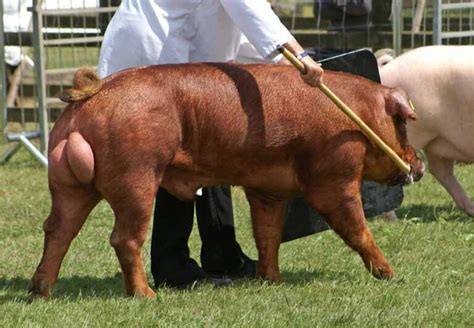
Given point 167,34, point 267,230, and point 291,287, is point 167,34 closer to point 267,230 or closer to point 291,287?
point 267,230

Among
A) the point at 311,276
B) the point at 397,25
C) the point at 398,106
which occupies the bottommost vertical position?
the point at 311,276

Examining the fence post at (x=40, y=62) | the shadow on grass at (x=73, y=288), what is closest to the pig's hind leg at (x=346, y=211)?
the shadow on grass at (x=73, y=288)

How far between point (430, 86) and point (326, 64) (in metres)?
1.99

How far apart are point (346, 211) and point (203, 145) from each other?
73cm

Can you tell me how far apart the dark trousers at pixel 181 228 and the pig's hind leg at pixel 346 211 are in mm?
656

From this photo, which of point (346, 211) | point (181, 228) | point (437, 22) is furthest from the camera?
point (437, 22)

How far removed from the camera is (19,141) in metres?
11.0

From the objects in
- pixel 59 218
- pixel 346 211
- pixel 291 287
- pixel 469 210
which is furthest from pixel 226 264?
pixel 469 210

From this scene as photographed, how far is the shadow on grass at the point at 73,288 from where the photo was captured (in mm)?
5562

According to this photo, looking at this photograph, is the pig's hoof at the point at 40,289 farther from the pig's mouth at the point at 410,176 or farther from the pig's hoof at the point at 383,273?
the pig's mouth at the point at 410,176

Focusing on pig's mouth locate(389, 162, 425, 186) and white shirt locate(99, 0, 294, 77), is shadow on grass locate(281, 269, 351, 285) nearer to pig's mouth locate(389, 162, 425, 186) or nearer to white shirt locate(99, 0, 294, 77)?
pig's mouth locate(389, 162, 425, 186)

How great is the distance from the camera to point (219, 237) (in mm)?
6176

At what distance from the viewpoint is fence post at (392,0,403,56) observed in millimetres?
11031

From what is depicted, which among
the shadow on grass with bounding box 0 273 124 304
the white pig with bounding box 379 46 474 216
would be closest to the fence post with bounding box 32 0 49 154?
the white pig with bounding box 379 46 474 216
